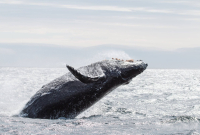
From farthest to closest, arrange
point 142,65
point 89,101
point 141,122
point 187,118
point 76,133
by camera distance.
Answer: point 142,65, point 89,101, point 187,118, point 141,122, point 76,133

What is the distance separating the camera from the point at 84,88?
330 inches

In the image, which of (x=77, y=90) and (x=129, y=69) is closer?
(x=77, y=90)

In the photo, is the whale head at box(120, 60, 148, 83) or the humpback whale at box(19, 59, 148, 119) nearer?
the humpback whale at box(19, 59, 148, 119)

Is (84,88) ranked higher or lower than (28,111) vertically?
higher

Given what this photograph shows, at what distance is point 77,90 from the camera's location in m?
8.31

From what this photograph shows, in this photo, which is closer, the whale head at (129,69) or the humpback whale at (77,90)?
the humpback whale at (77,90)

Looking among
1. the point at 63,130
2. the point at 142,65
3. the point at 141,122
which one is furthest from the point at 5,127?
the point at 142,65

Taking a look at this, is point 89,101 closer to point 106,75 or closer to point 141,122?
point 106,75

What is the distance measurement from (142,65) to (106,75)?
4.28 feet

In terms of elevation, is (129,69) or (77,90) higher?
(129,69)

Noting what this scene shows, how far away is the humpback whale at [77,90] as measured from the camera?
8.02 metres

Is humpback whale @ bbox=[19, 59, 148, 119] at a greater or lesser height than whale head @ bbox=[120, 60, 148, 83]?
lesser

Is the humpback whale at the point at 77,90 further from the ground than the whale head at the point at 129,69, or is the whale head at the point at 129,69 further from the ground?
the whale head at the point at 129,69

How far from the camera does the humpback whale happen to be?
26.3ft
